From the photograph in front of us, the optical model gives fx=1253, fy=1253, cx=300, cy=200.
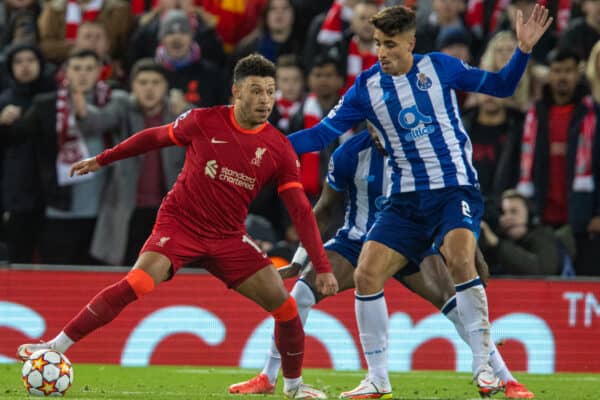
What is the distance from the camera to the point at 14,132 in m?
12.5

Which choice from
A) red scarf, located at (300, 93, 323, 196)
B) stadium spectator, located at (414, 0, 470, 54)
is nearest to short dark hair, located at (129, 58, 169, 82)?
red scarf, located at (300, 93, 323, 196)

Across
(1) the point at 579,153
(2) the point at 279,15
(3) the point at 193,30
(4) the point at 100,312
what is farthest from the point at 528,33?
(3) the point at 193,30

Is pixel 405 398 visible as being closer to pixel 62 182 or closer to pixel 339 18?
pixel 62 182

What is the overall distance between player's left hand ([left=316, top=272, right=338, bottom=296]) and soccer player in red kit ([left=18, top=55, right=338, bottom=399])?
0.67ft

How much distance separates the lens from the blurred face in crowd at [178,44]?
13016mm

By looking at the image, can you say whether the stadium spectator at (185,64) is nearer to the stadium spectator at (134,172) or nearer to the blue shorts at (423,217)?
the stadium spectator at (134,172)

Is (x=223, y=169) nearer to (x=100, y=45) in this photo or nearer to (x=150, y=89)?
(x=150, y=89)

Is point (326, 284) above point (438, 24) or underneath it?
underneath

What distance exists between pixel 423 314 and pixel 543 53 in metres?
3.86

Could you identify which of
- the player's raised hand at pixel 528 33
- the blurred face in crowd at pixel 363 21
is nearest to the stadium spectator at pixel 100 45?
the blurred face in crowd at pixel 363 21

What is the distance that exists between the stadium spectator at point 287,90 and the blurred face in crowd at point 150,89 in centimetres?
122

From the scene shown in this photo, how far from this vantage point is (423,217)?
26.6ft

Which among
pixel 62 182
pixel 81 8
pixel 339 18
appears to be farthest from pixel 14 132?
pixel 339 18

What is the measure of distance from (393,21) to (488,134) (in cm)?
489
